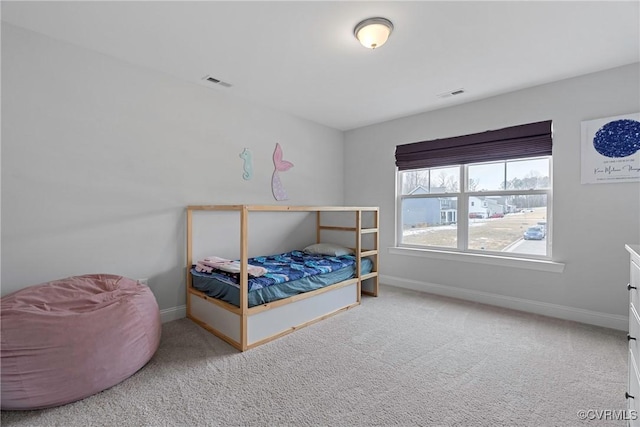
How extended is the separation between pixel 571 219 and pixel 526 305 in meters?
0.95

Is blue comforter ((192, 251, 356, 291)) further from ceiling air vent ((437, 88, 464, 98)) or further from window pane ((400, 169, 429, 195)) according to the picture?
ceiling air vent ((437, 88, 464, 98))

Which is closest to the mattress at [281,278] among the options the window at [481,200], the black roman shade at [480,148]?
the window at [481,200]

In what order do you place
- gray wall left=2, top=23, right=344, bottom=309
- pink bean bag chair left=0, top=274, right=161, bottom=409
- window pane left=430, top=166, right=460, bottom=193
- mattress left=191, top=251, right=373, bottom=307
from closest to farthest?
pink bean bag chair left=0, top=274, right=161, bottom=409 → gray wall left=2, top=23, right=344, bottom=309 → mattress left=191, top=251, right=373, bottom=307 → window pane left=430, top=166, right=460, bottom=193

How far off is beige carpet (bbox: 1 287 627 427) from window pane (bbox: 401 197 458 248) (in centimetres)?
124

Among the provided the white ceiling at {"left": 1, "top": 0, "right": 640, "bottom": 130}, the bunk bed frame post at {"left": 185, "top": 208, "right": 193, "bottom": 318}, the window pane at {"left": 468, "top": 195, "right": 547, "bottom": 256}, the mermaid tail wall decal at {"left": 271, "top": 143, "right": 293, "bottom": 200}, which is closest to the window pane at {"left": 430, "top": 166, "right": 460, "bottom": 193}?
the window pane at {"left": 468, "top": 195, "right": 547, "bottom": 256}

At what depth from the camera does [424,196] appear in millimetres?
3779

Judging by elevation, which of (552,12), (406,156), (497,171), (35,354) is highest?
(552,12)

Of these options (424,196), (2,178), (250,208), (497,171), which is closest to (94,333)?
(250,208)

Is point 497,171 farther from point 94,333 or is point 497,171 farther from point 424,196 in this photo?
point 94,333

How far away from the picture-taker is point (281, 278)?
2.36 meters

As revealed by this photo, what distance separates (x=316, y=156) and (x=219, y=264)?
221 centimetres

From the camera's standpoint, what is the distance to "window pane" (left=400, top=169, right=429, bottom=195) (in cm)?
380

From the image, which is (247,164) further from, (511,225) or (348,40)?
(511,225)

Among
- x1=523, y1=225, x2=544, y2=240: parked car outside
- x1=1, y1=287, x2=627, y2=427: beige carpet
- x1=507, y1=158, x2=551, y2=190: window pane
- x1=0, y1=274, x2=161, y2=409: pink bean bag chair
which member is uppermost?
x1=507, y1=158, x2=551, y2=190: window pane
